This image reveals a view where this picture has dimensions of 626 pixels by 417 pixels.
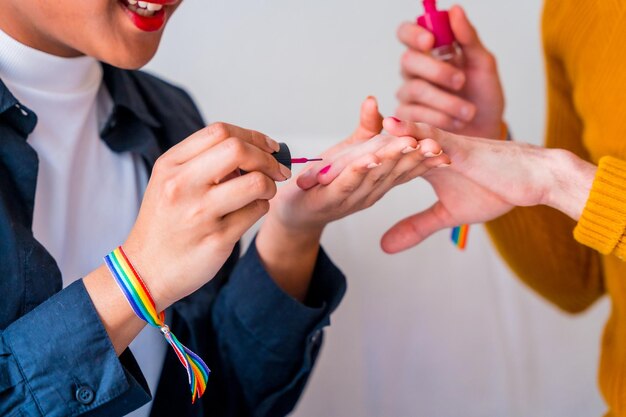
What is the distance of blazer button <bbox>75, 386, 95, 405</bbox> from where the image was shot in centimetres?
70

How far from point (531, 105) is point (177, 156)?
102 cm

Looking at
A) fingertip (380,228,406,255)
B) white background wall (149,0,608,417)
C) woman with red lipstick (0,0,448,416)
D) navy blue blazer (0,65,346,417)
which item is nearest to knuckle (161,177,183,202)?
woman with red lipstick (0,0,448,416)

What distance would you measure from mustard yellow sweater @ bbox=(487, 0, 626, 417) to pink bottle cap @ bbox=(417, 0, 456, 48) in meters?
0.13

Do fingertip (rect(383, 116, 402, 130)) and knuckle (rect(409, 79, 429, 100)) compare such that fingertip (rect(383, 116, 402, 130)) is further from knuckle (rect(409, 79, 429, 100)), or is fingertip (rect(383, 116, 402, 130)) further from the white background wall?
the white background wall

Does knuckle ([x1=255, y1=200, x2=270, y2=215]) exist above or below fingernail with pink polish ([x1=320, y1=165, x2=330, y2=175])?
above

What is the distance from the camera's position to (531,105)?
1.54 metres

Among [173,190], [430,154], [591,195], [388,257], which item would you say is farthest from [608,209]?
[388,257]

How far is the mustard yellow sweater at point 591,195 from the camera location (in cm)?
80

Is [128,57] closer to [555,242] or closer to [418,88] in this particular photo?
[418,88]

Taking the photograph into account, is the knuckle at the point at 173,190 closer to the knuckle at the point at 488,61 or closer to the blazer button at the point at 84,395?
the blazer button at the point at 84,395

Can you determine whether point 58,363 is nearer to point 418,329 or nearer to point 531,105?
point 418,329

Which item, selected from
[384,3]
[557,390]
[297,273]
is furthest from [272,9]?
[557,390]

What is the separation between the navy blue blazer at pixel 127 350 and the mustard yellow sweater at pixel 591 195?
0.91 ft

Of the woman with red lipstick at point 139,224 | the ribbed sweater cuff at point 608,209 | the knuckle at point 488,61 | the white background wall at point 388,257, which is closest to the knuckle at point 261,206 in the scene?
the woman with red lipstick at point 139,224
